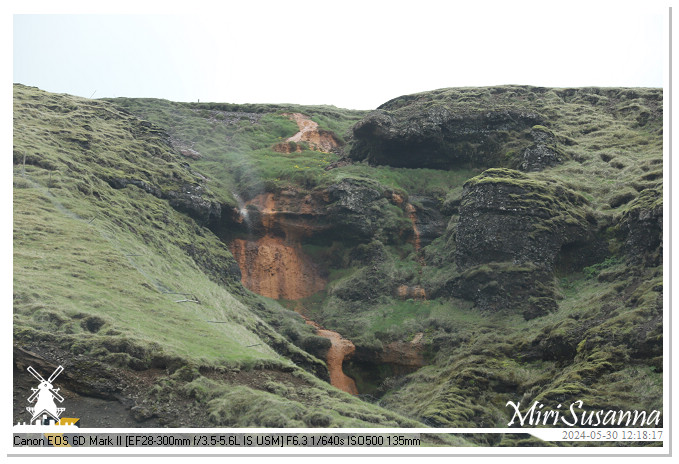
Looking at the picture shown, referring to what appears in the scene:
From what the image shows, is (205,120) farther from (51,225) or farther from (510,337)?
(510,337)

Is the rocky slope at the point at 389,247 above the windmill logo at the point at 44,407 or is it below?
above

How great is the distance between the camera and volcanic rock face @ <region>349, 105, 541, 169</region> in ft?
208

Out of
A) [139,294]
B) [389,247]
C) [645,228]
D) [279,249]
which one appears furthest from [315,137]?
[139,294]

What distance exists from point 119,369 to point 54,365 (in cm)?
243

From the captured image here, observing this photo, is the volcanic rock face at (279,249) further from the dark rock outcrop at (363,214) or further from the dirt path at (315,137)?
the dirt path at (315,137)

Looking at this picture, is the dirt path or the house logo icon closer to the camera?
the house logo icon

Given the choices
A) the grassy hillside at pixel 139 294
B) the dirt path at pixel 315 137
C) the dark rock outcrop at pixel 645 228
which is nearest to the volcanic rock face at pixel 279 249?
the grassy hillside at pixel 139 294

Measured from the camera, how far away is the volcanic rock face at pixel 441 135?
63.5 meters

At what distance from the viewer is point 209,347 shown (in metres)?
31.9

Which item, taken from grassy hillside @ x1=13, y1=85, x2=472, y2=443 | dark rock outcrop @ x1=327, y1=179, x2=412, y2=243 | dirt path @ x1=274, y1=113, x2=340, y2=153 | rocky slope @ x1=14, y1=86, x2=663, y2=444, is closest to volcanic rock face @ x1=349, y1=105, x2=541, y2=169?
rocky slope @ x1=14, y1=86, x2=663, y2=444

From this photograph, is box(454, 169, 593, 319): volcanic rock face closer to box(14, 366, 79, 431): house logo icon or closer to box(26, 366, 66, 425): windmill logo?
box(14, 366, 79, 431): house logo icon

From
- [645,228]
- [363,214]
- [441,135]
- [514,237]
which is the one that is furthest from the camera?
[441,135]

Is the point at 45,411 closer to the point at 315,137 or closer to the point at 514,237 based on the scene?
the point at 514,237

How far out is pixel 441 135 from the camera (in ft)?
211
